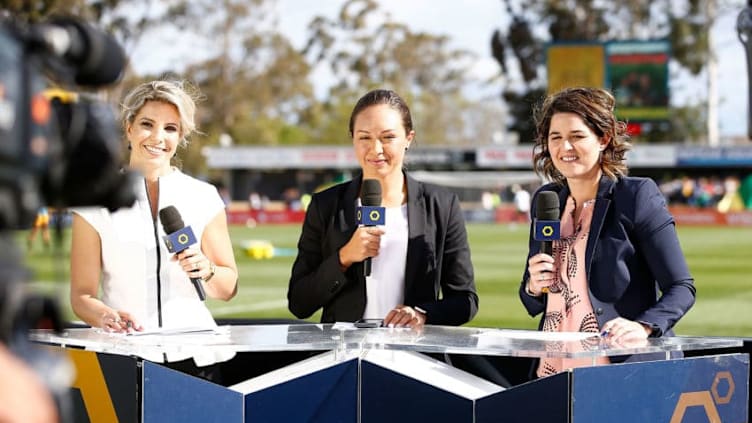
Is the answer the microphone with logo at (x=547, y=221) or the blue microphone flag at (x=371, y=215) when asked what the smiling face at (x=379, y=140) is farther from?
the microphone with logo at (x=547, y=221)

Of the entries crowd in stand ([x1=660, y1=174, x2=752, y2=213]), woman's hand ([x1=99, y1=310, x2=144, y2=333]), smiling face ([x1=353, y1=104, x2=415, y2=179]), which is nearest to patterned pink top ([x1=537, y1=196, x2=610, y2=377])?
smiling face ([x1=353, y1=104, x2=415, y2=179])

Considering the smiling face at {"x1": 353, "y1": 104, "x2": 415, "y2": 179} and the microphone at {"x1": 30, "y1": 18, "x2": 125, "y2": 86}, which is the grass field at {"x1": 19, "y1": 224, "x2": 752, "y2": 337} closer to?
the microphone at {"x1": 30, "y1": 18, "x2": 125, "y2": 86}

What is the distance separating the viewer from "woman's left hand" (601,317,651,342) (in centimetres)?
379

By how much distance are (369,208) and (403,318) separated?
1.47 ft

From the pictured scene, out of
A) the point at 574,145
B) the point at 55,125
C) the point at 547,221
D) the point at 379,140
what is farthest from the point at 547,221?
the point at 55,125

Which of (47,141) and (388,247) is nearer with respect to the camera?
(47,141)

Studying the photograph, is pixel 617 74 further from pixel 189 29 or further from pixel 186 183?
pixel 186 183

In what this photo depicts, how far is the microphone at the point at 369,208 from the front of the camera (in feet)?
13.6

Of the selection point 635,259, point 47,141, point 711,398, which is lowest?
point 711,398

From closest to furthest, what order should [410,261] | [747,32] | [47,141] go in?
1. [47,141]
2. [410,261]
3. [747,32]

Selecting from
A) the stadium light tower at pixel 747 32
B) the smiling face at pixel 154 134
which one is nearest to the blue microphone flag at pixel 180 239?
the smiling face at pixel 154 134

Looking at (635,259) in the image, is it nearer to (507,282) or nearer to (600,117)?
(600,117)

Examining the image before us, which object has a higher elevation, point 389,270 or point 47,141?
point 47,141

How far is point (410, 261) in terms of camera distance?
14.5 feet
